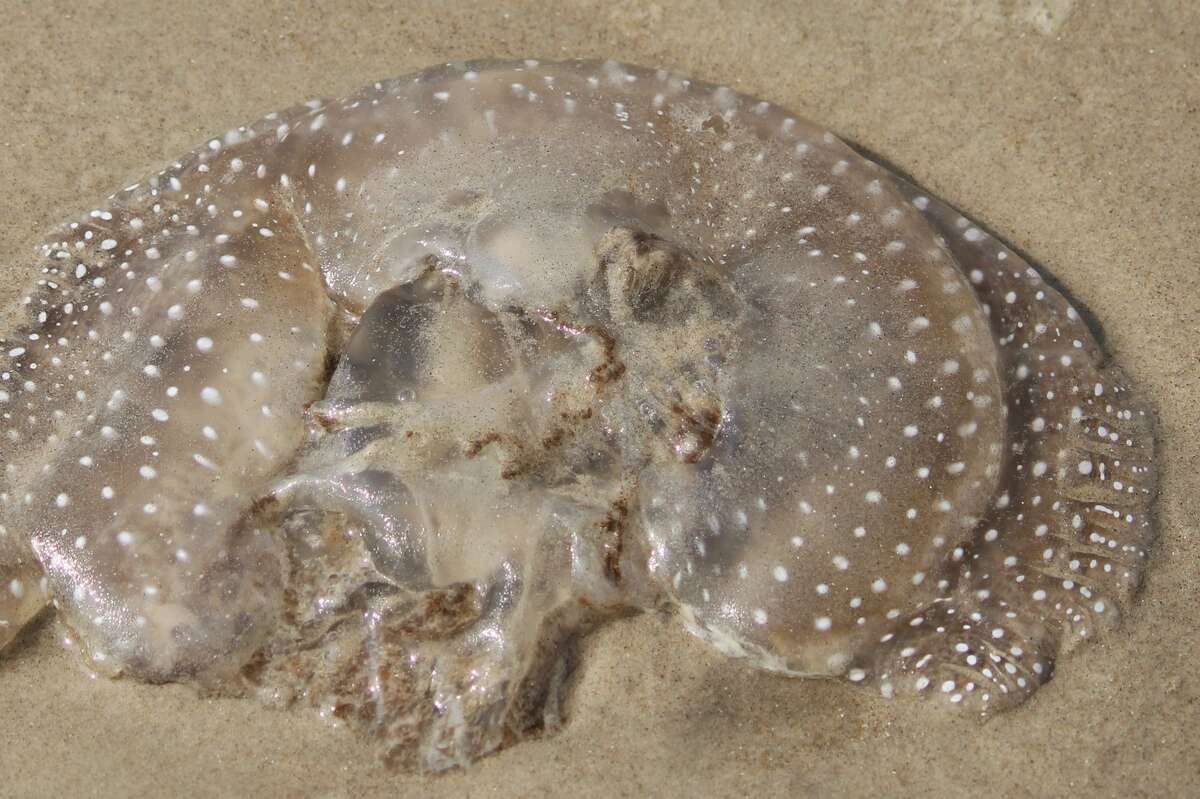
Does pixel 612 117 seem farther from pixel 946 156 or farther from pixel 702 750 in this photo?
pixel 702 750

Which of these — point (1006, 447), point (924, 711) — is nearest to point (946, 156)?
point (1006, 447)

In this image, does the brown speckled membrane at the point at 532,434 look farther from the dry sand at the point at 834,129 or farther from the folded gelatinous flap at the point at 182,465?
the dry sand at the point at 834,129

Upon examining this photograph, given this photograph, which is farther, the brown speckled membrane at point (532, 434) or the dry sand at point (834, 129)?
the dry sand at point (834, 129)

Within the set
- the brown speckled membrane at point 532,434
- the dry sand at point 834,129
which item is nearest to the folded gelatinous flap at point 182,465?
the brown speckled membrane at point 532,434

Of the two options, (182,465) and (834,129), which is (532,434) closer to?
(182,465)

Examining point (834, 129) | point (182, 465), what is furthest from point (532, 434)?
point (834, 129)
